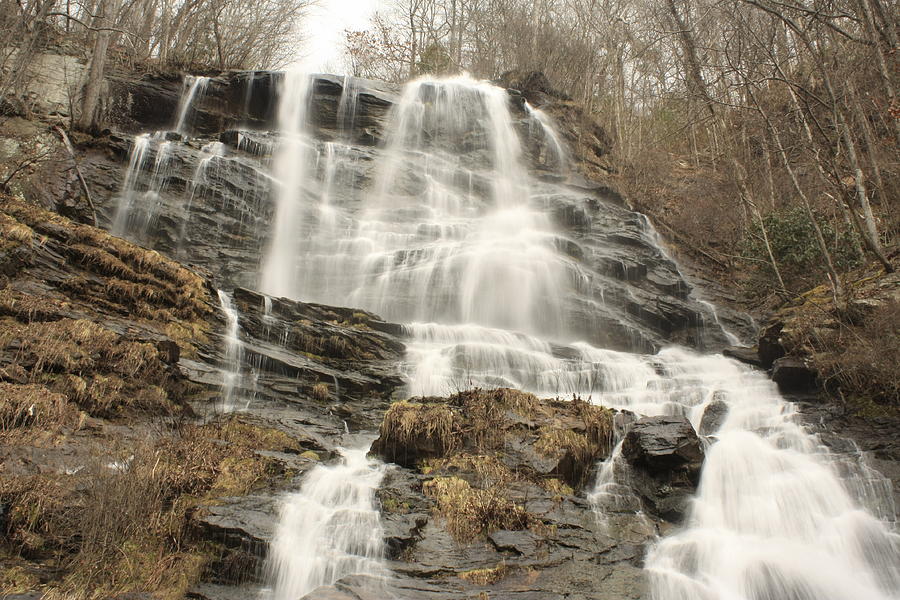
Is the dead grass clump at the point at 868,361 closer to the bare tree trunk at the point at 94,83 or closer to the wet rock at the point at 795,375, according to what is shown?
the wet rock at the point at 795,375

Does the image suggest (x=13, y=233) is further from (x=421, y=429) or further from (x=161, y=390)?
(x=421, y=429)

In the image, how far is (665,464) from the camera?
6.73 m

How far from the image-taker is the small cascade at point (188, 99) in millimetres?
19125

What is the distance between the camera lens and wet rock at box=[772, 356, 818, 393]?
898 centimetres

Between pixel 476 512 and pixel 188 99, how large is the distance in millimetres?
19157

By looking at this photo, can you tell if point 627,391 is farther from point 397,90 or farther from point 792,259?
point 397,90

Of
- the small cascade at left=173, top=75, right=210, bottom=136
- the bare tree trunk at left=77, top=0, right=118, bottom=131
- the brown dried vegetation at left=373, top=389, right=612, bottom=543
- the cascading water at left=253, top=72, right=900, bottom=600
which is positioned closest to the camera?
the cascading water at left=253, top=72, right=900, bottom=600

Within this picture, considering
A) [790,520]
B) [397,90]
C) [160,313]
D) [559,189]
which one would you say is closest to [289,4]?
[397,90]

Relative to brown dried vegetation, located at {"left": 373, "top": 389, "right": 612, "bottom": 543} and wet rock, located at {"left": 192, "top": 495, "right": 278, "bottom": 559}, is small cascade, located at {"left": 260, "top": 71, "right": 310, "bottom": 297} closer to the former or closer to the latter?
brown dried vegetation, located at {"left": 373, "top": 389, "right": 612, "bottom": 543}

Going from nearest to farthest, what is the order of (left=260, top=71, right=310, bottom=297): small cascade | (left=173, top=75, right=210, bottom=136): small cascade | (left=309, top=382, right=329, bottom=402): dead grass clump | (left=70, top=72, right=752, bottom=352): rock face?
(left=309, top=382, right=329, bottom=402): dead grass clump → (left=70, top=72, right=752, bottom=352): rock face → (left=260, top=71, right=310, bottom=297): small cascade → (left=173, top=75, right=210, bottom=136): small cascade

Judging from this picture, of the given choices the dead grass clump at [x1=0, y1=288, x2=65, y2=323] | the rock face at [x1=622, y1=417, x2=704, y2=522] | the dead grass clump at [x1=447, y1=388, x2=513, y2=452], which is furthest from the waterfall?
the dead grass clump at [x1=0, y1=288, x2=65, y2=323]

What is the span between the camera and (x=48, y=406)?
5898 millimetres

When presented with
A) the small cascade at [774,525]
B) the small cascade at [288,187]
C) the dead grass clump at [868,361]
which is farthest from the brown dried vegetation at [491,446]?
the small cascade at [288,187]

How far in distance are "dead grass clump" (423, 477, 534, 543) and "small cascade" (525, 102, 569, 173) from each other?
17.4m
